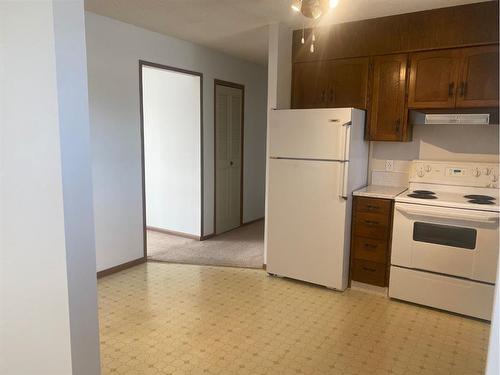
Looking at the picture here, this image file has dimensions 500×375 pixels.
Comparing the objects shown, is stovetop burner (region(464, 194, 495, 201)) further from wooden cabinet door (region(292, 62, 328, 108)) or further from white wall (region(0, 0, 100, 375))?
white wall (region(0, 0, 100, 375))

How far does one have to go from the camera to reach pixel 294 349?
2443 millimetres

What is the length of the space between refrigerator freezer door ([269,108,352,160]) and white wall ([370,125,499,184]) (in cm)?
75

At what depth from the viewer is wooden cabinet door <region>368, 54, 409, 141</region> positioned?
3232mm

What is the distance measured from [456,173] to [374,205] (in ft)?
2.56

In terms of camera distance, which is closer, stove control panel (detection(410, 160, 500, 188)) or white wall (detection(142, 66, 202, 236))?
stove control panel (detection(410, 160, 500, 188))

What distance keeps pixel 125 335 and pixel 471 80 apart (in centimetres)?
321

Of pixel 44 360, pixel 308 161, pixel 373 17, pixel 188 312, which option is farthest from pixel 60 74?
pixel 373 17

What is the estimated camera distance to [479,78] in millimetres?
2934

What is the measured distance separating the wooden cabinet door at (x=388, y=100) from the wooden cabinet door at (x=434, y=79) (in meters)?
0.08

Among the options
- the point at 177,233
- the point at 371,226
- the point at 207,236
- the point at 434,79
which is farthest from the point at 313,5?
the point at 177,233

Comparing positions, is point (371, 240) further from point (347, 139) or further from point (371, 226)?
point (347, 139)

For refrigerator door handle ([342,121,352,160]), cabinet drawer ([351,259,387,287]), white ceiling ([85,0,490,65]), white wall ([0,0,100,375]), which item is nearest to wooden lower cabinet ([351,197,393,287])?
cabinet drawer ([351,259,387,287])

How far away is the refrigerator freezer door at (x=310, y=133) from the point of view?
10.2 feet

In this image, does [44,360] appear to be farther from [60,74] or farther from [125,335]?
[125,335]
